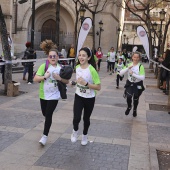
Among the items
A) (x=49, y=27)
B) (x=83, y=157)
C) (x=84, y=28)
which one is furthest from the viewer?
(x=49, y=27)

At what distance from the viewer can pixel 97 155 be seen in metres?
5.12

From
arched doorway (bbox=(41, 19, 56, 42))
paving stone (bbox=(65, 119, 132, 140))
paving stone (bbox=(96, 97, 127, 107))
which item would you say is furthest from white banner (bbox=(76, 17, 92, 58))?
arched doorway (bbox=(41, 19, 56, 42))

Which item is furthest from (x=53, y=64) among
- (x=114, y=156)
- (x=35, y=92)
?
(x=35, y=92)

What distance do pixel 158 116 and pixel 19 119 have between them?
12.4ft

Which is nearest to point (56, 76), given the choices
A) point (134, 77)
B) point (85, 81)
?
point (85, 81)

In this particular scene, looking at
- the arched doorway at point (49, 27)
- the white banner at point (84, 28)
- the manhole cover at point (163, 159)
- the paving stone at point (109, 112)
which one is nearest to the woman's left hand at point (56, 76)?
the manhole cover at point (163, 159)

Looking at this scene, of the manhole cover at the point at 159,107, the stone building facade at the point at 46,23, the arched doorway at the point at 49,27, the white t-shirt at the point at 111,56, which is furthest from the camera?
the arched doorway at the point at 49,27

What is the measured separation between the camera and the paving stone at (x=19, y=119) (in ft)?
22.2

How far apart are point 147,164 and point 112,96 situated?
22.1ft

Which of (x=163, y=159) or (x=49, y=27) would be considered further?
(x=49, y=27)

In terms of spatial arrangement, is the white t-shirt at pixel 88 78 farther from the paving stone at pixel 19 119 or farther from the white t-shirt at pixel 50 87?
the paving stone at pixel 19 119

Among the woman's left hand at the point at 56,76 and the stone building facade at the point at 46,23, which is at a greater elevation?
the stone building facade at the point at 46,23

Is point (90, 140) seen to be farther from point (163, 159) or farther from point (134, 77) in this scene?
point (134, 77)

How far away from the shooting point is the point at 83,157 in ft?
16.4
